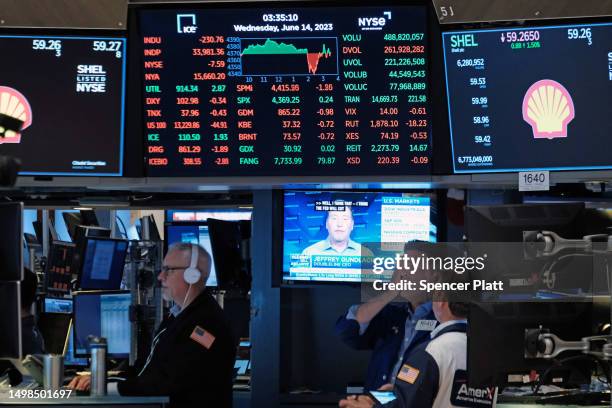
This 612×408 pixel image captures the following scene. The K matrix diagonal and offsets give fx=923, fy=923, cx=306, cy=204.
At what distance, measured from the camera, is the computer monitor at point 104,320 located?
608 cm

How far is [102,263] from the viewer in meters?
5.68

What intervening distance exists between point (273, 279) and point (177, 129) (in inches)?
39.8

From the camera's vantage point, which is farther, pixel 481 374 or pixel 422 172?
pixel 422 172

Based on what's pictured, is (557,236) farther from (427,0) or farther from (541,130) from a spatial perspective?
(427,0)

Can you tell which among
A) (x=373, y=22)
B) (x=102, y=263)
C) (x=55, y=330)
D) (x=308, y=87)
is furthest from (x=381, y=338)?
(x=55, y=330)

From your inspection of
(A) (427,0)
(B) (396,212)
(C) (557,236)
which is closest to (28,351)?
Answer: (B) (396,212)

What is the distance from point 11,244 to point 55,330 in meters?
3.35

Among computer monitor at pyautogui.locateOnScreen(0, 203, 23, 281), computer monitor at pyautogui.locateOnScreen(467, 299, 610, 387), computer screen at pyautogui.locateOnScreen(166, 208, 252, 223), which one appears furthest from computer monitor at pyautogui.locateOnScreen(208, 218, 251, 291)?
computer monitor at pyautogui.locateOnScreen(467, 299, 610, 387)

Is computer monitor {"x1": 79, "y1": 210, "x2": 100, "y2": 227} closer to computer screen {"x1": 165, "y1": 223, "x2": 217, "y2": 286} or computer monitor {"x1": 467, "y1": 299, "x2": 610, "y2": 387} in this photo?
computer screen {"x1": 165, "y1": 223, "x2": 217, "y2": 286}

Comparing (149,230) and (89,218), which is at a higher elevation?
(89,218)

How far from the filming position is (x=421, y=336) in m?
3.86

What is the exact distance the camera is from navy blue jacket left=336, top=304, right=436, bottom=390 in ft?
14.8

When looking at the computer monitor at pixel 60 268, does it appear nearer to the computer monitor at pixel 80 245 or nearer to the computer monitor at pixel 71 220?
the computer monitor at pixel 80 245

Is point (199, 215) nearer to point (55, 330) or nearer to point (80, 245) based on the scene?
point (80, 245)
